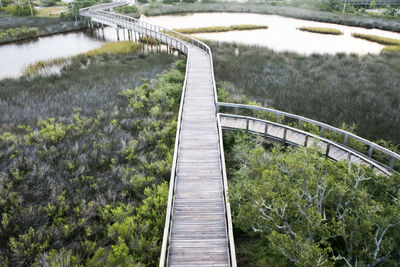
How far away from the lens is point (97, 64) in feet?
82.1

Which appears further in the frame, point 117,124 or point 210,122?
point 117,124

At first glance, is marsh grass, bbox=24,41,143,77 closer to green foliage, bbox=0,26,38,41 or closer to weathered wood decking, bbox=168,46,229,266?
green foliage, bbox=0,26,38,41

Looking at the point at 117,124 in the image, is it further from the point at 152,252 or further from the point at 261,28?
the point at 261,28

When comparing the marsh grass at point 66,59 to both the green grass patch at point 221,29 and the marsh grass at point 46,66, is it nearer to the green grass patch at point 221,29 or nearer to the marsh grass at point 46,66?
the marsh grass at point 46,66

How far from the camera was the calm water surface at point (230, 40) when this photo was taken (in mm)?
27547

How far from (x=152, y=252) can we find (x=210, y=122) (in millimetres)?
6754

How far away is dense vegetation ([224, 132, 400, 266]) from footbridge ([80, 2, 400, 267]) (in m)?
0.78

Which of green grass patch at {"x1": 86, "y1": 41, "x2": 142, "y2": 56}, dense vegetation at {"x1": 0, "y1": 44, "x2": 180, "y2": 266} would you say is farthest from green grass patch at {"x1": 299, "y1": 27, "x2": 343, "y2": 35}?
dense vegetation at {"x1": 0, "y1": 44, "x2": 180, "y2": 266}

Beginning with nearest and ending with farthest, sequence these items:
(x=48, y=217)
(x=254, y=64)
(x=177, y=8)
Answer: (x=48, y=217), (x=254, y=64), (x=177, y=8)

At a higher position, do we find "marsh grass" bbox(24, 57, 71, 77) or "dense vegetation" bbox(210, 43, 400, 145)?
"marsh grass" bbox(24, 57, 71, 77)

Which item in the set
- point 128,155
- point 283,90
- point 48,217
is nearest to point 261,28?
point 283,90

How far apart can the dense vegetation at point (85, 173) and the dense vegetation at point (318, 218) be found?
300 centimetres

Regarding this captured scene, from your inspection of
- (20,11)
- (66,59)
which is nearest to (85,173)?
(66,59)

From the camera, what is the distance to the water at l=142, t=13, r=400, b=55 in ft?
98.8
